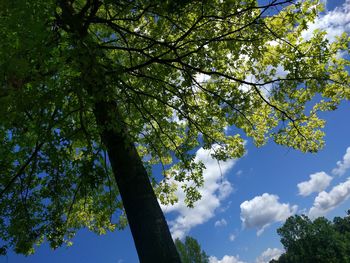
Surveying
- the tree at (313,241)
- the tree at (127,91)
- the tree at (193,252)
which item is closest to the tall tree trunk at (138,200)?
the tree at (127,91)

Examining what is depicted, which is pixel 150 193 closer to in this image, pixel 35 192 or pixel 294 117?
pixel 35 192

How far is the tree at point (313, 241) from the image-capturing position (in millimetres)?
80688

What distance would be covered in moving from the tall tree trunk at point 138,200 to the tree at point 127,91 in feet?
0.09

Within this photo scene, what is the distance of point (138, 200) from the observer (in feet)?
30.7

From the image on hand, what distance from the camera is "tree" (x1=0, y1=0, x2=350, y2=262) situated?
8.22 metres

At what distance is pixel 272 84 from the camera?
536 inches

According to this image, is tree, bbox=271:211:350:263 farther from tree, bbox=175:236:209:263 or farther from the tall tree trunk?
the tall tree trunk

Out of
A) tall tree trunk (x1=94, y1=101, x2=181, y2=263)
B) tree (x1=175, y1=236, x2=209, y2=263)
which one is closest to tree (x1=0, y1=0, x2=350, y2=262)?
tall tree trunk (x1=94, y1=101, x2=181, y2=263)

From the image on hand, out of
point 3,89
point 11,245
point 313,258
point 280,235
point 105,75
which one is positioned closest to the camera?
point 3,89

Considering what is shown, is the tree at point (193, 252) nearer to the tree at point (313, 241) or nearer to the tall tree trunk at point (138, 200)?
the tree at point (313, 241)

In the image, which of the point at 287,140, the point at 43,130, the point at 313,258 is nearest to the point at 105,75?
the point at 43,130

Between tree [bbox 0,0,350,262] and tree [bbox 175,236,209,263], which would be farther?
tree [bbox 175,236,209,263]

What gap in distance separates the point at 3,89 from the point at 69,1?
5568 millimetres

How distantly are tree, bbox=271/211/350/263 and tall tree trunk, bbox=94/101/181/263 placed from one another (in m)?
79.8
